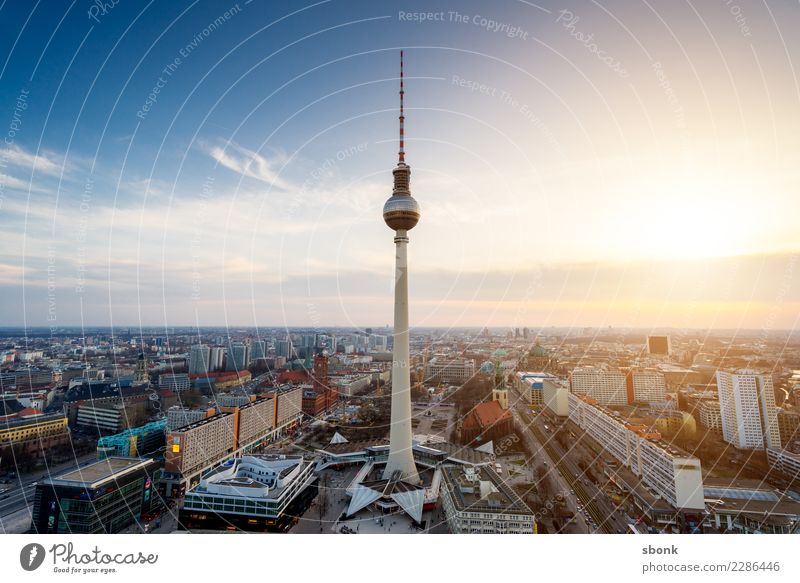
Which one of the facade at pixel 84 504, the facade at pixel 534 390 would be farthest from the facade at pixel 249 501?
the facade at pixel 534 390

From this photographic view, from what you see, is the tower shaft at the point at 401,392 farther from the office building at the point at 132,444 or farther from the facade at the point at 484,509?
the office building at the point at 132,444

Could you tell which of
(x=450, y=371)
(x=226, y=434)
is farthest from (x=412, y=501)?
(x=450, y=371)

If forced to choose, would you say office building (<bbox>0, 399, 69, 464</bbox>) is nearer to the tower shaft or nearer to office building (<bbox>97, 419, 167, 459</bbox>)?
office building (<bbox>97, 419, 167, 459</bbox>)

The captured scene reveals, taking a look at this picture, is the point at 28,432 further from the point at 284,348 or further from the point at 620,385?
the point at 620,385

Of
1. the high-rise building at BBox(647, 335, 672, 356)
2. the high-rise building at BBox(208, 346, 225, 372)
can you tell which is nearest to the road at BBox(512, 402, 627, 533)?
the high-rise building at BBox(647, 335, 672, 356)

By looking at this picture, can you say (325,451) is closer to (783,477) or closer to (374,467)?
(374,467)
